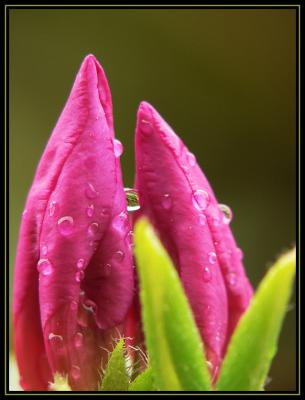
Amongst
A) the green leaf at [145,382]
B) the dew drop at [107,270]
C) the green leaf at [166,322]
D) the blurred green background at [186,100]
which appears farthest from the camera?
the blurred green background at [186,100]

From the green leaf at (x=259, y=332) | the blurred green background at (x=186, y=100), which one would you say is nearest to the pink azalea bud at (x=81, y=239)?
the green leaf at (x=259, y=332)

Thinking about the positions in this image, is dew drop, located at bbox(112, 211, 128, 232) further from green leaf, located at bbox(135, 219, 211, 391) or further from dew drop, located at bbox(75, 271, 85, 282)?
green leaf, located at bbox(135, 219, 211, 391)

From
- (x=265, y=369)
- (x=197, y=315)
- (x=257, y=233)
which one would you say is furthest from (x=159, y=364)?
(x=257, y=233)

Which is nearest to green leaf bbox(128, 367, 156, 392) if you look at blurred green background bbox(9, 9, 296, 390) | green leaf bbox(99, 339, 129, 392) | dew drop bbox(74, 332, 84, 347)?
green leaf bbox(99, 339, 129, 392)

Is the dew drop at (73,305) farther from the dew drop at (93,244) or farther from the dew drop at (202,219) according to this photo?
the dew drop at (202,219)

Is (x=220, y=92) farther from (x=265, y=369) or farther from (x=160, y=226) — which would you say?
(x=265, y=369)

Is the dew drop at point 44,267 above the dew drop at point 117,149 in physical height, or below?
below

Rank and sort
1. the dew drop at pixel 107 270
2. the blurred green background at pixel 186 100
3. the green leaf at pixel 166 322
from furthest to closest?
the blurred green background at pixel 186 100 < the dew drop at pixel 107 270 < the green leaf at pixel 166 322

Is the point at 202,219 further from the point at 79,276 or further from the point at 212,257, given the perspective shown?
the point at 79,276
